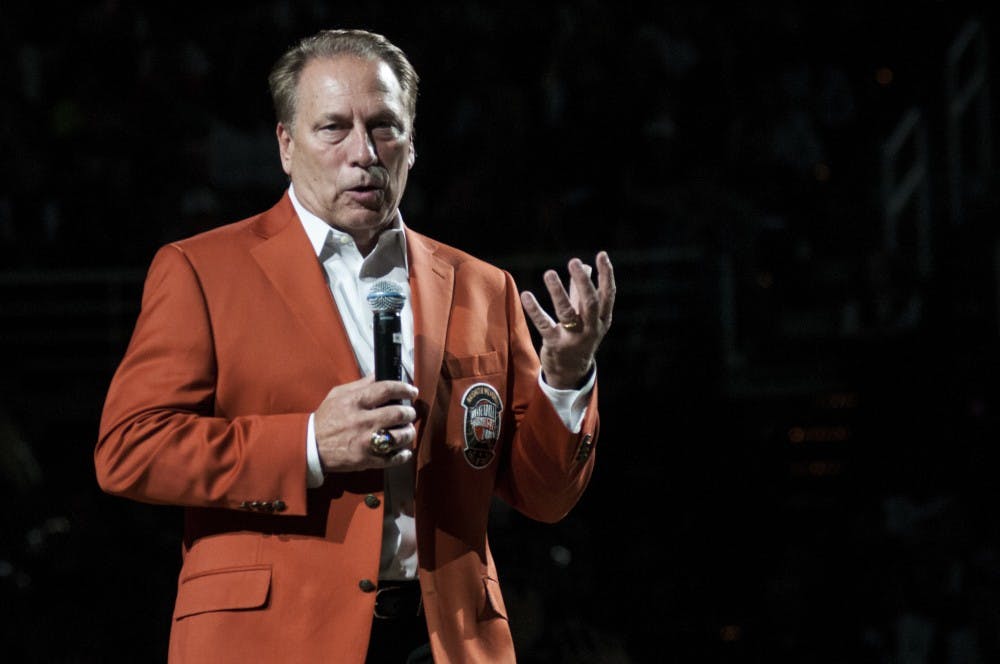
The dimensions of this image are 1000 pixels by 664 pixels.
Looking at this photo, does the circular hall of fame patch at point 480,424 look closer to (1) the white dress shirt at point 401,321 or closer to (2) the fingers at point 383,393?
(1) the white dress shirt at point 401,321

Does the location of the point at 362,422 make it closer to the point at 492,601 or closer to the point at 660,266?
the point at 492,601

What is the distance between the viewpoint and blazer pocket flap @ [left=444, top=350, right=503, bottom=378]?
2.37 metres

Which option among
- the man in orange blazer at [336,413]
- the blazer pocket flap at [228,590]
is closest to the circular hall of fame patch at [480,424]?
the man in orange blazer at [336,413]

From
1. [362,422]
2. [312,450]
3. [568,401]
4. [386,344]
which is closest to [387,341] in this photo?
[386,344]

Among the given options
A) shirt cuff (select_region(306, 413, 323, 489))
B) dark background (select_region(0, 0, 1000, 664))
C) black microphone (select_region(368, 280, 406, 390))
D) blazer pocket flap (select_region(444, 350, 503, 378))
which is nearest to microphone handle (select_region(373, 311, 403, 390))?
black microphone (select_region(368, 280, 406, 390))

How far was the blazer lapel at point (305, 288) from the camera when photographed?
7.32 feet

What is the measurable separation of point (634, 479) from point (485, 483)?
4.13 meters

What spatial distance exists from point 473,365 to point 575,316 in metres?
0.24

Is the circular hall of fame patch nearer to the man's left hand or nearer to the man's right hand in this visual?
the man's left hand

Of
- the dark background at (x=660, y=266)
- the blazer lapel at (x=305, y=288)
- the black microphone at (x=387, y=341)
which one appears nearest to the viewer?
the black microphone at (x=387, y=341)

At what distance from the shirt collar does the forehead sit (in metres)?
0.19

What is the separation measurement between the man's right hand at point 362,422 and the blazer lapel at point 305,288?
5.0 inches

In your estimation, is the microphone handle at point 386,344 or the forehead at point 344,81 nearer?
the microphone handle at point 386,344

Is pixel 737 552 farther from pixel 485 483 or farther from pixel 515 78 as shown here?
pixel 485 483
